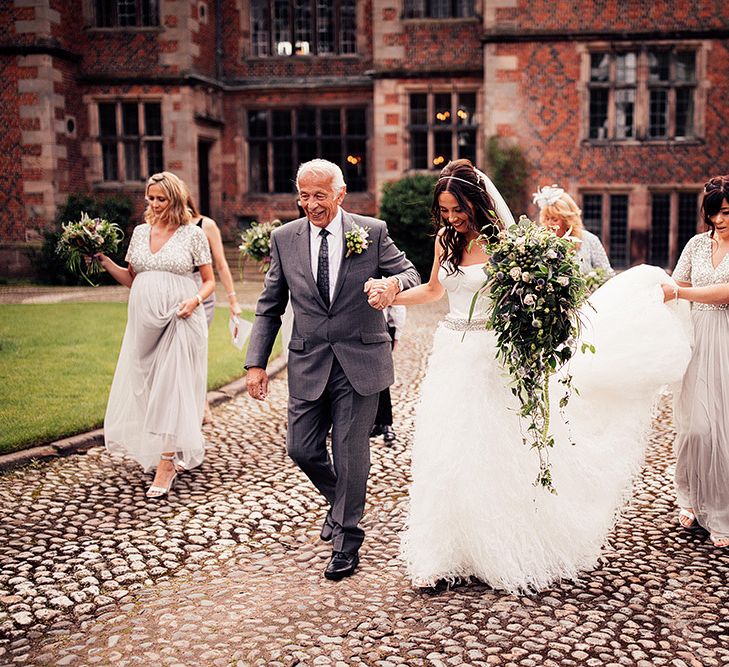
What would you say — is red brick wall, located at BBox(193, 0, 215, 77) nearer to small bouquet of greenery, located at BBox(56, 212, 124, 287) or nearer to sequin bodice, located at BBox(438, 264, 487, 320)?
small bouquet of greenery, located at BBox(56, 212, 124, 287)

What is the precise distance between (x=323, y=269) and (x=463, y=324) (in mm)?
772

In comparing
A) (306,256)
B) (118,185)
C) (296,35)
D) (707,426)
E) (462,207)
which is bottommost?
(707,426)

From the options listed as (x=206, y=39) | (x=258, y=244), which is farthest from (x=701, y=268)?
(x=206, y=39)

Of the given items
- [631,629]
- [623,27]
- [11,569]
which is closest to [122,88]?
[623,27]

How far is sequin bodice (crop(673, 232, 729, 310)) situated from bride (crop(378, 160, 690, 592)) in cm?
51

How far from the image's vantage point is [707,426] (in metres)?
4.85

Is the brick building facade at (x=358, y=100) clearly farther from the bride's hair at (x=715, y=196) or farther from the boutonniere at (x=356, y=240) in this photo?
the boutonniere at (x=356, y=240)

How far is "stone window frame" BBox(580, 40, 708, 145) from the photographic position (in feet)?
62.6

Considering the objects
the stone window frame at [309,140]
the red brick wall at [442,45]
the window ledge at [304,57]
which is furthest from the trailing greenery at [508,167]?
the window ledge at [304,57]

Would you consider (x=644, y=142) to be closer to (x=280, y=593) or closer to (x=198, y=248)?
(x=198, y=248)

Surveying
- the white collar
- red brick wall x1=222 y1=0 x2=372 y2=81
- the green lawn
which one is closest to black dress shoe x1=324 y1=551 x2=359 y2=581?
the white collar

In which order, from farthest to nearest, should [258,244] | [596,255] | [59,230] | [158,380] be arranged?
[59,230]
[258,244]
[596,255]
[158,380]

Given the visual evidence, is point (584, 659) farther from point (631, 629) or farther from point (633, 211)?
point (633, 211)

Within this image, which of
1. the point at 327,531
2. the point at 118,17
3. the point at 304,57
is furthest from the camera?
the point at 304,57
